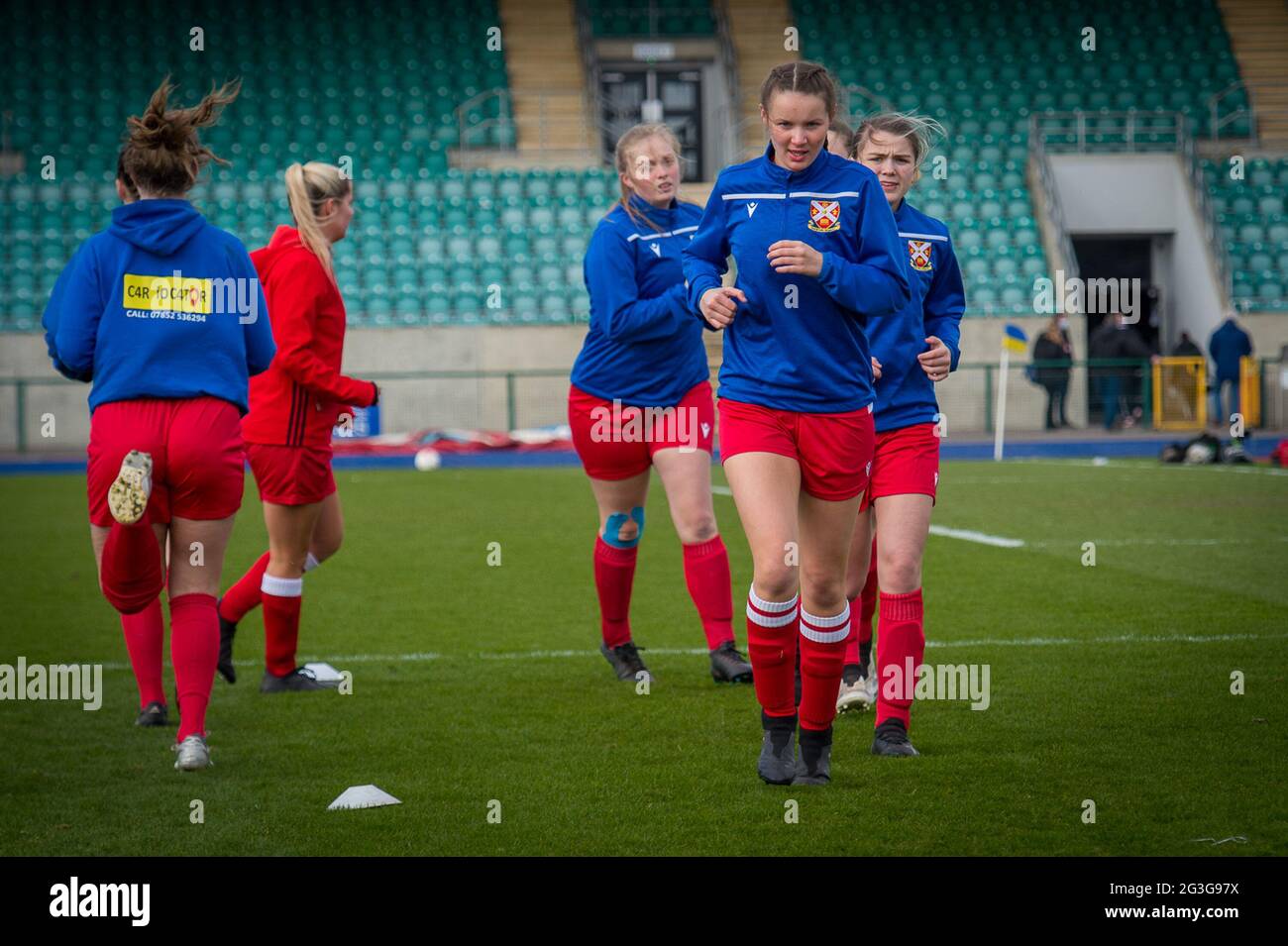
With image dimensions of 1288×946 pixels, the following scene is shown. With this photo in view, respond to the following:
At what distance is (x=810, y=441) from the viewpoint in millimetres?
4824

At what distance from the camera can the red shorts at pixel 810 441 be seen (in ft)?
15.8

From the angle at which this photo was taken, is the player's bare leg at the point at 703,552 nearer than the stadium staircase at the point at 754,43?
Yes

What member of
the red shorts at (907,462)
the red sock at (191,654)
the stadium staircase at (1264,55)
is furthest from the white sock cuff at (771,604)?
the stadium staircase at (1264,55)

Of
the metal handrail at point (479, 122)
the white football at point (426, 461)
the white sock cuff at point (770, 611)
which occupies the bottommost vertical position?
the white football at point (426, 461)

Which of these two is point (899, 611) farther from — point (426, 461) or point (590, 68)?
point (590, 68)

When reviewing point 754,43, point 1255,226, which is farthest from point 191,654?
point 754,43

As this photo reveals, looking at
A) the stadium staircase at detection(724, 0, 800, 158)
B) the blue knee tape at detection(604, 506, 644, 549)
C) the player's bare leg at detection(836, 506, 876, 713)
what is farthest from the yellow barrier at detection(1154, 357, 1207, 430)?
the player's bare leg at detection(836, 506, 876, 713)

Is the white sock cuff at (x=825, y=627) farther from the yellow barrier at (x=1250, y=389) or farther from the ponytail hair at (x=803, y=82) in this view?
the yellow barrier at (x=1250, y=389)

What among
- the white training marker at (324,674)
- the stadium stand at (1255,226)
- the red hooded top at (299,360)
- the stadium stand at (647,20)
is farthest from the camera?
the stadium stand at (647,20)

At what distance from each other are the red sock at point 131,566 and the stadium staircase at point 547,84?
23.0 metres

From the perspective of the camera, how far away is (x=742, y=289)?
4.88m

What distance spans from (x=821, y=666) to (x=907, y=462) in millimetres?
809
